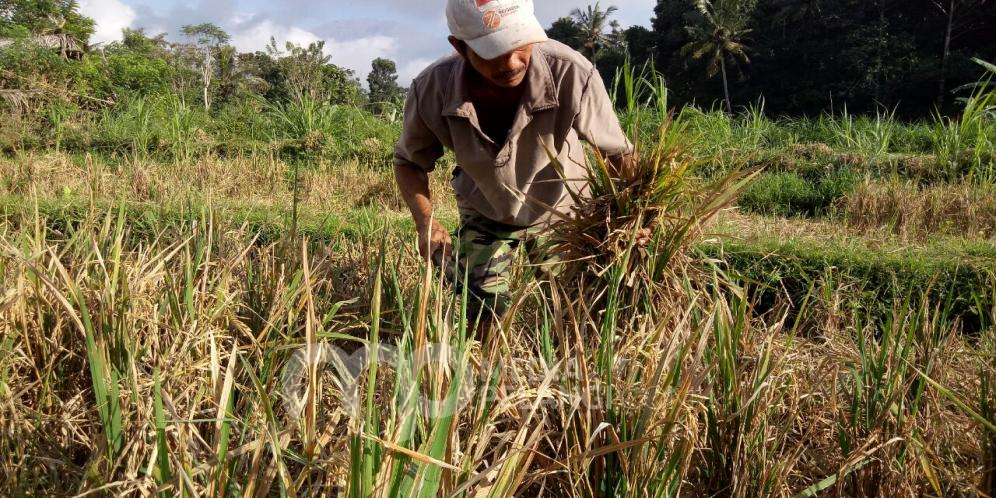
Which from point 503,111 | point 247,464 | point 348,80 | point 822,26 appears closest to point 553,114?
point 503,111

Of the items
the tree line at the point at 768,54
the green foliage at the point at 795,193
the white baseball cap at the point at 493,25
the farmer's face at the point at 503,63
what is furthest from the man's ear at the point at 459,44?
the tree line at the point at 768,54

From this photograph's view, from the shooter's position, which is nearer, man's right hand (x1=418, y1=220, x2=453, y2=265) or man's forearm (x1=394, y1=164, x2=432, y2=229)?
man's right hand (x1=418, y1=220, x2=453, y2=265)

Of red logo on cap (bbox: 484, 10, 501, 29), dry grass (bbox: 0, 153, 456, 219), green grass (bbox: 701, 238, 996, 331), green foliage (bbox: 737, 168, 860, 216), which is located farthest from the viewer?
green foliage (bbox: 737, 168, 860, 216)

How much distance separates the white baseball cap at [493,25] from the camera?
192 centimetres

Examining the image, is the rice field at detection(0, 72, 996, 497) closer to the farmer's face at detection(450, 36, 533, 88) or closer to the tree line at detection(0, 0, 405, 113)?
the farmer's face at detection(450, 36, 533, 88)

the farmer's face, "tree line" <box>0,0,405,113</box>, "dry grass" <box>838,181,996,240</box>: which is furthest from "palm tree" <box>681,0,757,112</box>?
the farmer's face

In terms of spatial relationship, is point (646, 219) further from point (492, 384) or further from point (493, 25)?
point (492, 384)

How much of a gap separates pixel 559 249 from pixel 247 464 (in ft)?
3.61

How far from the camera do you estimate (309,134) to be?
9.22 meters

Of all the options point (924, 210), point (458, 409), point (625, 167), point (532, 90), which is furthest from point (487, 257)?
point (924, 210)

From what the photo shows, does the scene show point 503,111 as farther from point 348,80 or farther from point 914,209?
point 348,80

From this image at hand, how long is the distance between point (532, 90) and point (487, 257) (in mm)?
616

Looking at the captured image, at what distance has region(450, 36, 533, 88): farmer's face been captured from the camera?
2.06m

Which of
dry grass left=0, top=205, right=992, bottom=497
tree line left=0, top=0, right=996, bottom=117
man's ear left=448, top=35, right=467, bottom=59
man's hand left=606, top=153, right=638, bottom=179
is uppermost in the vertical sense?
tree line left=0, top=0, right=996, bottom=117
